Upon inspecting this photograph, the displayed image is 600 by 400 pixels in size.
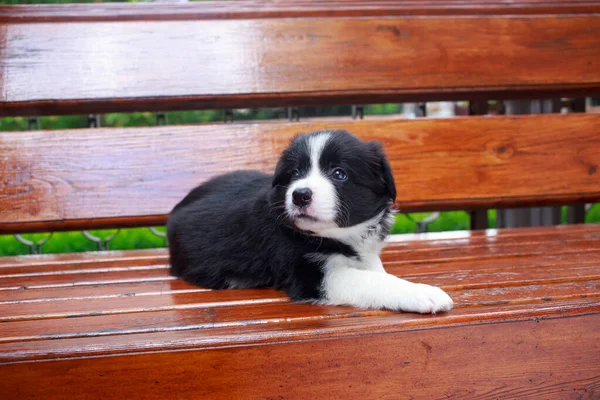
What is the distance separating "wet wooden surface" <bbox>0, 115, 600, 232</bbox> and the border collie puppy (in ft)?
2.44

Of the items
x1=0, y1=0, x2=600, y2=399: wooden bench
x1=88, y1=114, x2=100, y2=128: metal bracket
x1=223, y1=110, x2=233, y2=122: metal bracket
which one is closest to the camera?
x1=0, y1=0, x2=600, y2=399: wooden bench

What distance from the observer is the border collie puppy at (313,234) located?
1.93 m

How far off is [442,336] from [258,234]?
2.62 feet

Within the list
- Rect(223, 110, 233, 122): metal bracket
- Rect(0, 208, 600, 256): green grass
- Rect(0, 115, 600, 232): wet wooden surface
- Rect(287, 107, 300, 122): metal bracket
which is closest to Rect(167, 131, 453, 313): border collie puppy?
Rect(0, 115, 600, 232): wet wooden surface

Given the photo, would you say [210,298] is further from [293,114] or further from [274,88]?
[293,114]

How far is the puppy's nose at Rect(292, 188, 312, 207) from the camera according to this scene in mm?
1927

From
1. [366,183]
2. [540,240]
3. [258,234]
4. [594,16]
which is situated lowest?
[540,240]

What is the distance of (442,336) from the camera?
5.57ft

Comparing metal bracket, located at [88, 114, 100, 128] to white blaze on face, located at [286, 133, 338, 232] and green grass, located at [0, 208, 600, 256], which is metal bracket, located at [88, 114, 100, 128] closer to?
green grass, located at [0, 208, 600, 256]

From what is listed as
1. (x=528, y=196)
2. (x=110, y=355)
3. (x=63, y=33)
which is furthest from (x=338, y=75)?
Answer: (x=110, y=355)

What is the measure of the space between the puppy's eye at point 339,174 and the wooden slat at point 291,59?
1299mm

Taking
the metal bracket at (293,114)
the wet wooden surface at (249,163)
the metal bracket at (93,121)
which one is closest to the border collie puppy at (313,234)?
the wet wooden surface at (249,163)

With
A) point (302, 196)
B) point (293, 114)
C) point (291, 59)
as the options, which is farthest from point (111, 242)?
point (302, 196)

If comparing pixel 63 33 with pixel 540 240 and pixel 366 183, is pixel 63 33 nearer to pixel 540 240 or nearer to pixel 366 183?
pixel 366 183
